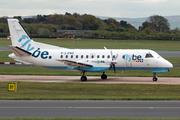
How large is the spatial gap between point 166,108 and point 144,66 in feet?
44.2

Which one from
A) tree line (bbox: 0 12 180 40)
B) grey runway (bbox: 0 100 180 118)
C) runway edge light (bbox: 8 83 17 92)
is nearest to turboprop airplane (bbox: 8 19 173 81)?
runway edge light (bbox: 8 83 17 92)

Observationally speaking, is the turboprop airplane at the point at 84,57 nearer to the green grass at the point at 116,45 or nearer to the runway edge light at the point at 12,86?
the runway edge light at the point at 12,86

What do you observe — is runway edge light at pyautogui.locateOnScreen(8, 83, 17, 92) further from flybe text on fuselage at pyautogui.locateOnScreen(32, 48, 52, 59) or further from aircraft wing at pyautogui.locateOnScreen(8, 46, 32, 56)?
flybe text on fuselage at pyautogui.locateOnScreen(32, 48, 52, 59)

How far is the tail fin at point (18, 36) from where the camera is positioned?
1155 inches

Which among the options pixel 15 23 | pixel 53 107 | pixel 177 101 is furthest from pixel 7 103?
pixel 15 23

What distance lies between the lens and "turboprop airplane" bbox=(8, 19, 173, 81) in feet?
89.2

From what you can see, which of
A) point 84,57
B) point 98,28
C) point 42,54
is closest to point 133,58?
point 84,57

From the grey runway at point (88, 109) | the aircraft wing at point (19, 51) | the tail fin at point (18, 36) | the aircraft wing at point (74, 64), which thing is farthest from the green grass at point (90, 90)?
the tail fin at point (18, 36)

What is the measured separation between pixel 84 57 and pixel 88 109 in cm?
1482

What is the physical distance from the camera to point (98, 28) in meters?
141

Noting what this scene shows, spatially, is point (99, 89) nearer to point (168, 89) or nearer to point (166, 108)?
point (168, 89)

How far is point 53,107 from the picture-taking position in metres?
14.5

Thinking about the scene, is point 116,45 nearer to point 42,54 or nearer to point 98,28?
point 42,54

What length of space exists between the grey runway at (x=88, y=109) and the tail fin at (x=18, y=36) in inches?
545
